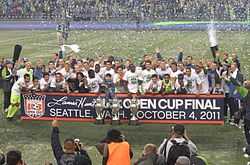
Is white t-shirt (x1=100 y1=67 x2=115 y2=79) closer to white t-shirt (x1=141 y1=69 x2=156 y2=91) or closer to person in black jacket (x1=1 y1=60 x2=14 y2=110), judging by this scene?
white t-shirt (x1=141 y1=69 x2=156 y2=91)

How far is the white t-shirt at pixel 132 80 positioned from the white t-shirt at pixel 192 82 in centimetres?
138

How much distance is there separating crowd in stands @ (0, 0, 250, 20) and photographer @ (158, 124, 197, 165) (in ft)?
133

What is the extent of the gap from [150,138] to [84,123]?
2.48m

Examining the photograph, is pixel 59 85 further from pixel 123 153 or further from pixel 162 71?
pixel 123 153

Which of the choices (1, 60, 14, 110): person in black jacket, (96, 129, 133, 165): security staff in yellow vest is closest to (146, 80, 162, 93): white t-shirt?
(1, 60, 14, 110): person in black jacket

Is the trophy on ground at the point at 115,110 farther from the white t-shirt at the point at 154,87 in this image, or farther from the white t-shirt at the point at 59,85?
the white t-shirt at the point at 59,85

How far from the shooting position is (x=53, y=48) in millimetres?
34344

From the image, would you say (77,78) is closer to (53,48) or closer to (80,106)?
(80,106)

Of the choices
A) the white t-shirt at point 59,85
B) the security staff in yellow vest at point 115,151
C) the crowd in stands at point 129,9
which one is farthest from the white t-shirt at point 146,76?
the crowd in stands at point 129,9

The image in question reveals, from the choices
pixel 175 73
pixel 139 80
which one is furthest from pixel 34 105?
pixel 175 73

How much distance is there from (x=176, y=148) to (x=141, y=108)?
21.9 ft

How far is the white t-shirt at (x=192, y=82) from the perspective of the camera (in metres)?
15.5

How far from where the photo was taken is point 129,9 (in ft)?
172

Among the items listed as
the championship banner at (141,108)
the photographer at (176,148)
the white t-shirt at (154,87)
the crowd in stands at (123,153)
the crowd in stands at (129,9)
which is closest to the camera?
the crowd in stands at (123,153)
